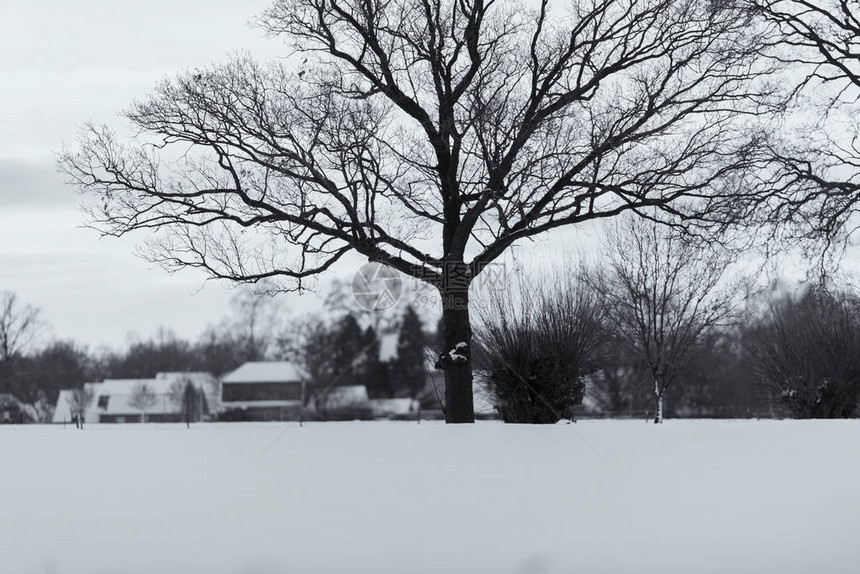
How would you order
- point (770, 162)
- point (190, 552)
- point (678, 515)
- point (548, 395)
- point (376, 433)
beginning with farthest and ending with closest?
1. point (770, 162)
2. point (548, 395)
3. point (376, 433)
4. point (678, 515)
5. point (190, 552)

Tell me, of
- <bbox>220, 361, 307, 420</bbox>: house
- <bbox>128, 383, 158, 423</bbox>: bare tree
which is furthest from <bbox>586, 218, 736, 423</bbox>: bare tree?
<bbox>128, 383, 158, 423</bbox>: bare tree

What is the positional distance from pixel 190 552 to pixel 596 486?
421 cm

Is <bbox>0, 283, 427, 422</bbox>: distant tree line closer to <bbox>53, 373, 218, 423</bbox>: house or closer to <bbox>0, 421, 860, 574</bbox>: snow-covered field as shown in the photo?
<bbox>53, 373, 218, 423</bbox>: house

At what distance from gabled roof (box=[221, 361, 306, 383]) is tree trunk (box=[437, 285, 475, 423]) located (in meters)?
61.9

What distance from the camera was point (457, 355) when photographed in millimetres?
15797

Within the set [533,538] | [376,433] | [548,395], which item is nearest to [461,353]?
[548,395]

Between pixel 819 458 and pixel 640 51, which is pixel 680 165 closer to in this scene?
pixel 640 51

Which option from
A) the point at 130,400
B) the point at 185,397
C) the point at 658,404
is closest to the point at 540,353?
the point at 658,404

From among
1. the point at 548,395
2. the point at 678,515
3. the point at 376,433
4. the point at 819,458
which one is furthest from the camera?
the point at 548,395

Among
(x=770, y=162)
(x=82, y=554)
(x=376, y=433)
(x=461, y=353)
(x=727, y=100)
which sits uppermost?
(x=727, y=100)

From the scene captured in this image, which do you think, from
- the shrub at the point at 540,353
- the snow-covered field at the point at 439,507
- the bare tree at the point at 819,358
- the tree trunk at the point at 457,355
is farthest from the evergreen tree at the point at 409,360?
the snow-covered field at the point at 439,507

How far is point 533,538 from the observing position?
8.26 m

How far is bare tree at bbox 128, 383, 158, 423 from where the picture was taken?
80750 mm

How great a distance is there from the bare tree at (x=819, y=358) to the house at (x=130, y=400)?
63224mm
